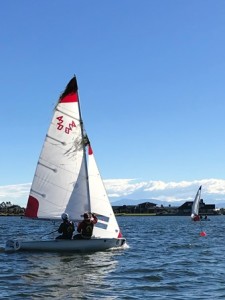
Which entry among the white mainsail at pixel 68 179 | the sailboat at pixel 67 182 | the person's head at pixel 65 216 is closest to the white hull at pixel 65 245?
the sailboat at pixel 67 182

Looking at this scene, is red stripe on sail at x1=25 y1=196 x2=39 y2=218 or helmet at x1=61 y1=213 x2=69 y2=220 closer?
helmet at x1=61 y1=213 x2=69 y2=220

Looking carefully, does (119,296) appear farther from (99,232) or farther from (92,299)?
(99,232)

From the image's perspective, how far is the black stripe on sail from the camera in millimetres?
34178

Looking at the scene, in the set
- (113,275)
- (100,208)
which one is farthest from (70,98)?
(113,275)

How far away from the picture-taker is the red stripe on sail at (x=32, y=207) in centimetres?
3334

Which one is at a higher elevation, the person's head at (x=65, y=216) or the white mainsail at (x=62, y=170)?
the white mainsail at (x=62, y=170)

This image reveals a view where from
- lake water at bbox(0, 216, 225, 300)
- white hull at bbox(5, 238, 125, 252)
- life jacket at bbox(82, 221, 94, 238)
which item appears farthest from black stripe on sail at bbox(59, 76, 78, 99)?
lake water at bbox(0, 216, 225, 300)

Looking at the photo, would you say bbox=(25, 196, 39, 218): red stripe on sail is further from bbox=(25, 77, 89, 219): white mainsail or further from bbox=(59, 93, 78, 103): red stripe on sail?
bbox=(59, 93, 78, 103): red stripe on sail

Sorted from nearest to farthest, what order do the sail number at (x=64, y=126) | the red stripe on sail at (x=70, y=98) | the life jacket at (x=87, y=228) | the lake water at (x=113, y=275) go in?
the lake water at (x=113, y=275)
the life jacket at (x=87, y=228)
the sail number at (x=64, y=126)
the red stripe on sail at (x=70, y=98)

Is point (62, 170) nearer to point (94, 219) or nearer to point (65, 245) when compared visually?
point (94, 219)

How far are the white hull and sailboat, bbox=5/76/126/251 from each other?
0.46 m

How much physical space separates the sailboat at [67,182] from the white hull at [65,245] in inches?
18.1

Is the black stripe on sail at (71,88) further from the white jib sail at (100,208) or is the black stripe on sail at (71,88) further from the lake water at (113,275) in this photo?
the lake water at (113,275)

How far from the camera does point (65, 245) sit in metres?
31.5
